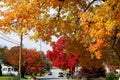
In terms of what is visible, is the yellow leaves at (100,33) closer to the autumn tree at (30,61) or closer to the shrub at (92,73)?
the shrub at (92,73)

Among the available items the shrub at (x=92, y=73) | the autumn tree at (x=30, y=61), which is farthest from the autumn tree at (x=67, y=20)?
the autumn tree at (x=30, y=61)

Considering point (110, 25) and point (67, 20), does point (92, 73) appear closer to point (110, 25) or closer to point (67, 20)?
point (67, 20)

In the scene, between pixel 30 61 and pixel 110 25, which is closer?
pixel 110 25

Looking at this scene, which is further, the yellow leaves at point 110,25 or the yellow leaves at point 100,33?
the yellow leaves at point 100,33

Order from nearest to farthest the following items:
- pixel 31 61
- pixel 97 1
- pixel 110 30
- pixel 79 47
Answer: pixel 110 30, pixel 97 1, pixel 79 47, pixel 31 61

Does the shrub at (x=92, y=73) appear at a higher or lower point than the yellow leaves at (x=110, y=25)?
higher

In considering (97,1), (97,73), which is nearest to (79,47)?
(97,1)

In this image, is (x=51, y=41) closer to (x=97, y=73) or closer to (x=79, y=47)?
(x=79, y=47)

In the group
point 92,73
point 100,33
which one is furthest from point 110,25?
point 92,73

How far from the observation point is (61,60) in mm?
78750

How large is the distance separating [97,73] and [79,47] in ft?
148

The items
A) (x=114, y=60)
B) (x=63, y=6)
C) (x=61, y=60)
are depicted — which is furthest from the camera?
(x=61, y=60)

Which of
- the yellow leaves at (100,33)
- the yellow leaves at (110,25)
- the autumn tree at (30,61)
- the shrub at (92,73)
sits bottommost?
the yellow leaves at (100,33)

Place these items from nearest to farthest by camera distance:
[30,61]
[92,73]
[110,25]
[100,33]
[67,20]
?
[110,25]
[100,33]
[67,20]
[92,73]
[30,61]
